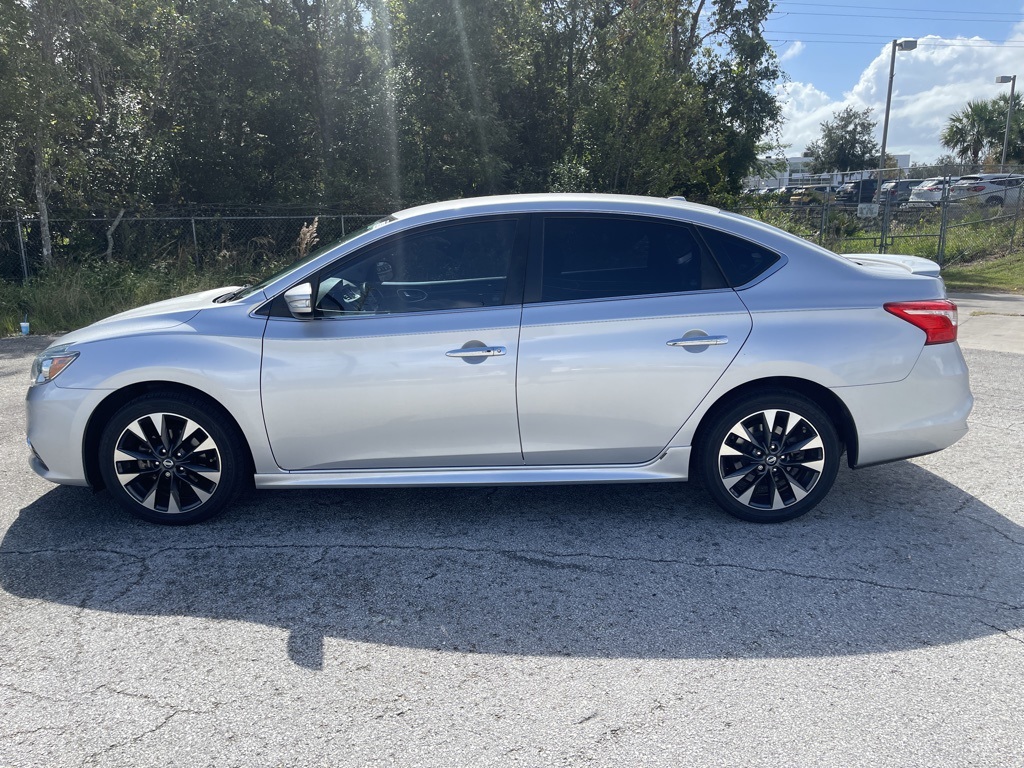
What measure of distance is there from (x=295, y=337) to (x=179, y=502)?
110 centimetres

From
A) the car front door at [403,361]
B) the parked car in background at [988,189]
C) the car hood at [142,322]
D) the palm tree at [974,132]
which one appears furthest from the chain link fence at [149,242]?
the palm tree at [974,132]

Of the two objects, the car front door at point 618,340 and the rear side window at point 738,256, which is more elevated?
the rear side window at point 738,256

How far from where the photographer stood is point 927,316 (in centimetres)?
441

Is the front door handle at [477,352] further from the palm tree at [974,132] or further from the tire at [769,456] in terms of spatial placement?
the palm tree at [974,132]

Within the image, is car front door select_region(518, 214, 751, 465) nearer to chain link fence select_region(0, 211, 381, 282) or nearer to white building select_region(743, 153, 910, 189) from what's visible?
chain link fence select_region(0, 211, 381, 282)

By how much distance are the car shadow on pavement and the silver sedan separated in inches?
11.3

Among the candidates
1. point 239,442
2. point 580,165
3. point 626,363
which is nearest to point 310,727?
point 239,442

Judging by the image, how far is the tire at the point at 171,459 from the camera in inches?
172

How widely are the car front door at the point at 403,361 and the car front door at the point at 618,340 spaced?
0.14 m

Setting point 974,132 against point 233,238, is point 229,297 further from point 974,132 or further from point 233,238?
point 974,132

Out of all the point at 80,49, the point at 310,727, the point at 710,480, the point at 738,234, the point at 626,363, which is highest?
the point at 80,49

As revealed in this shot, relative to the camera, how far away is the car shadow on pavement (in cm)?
343

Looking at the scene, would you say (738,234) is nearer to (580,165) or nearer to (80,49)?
(80,49)

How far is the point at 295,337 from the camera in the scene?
4.36 meters
